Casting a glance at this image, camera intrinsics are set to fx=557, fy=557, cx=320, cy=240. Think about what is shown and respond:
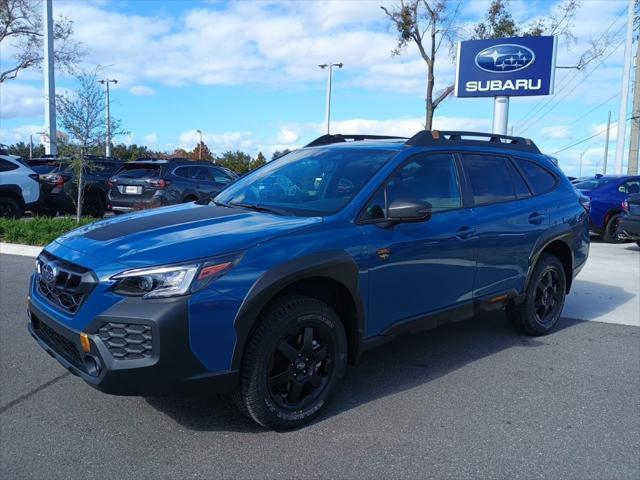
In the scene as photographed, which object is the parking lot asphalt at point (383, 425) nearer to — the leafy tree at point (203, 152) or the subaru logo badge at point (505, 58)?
the subaru logo badge at point (505, 58)

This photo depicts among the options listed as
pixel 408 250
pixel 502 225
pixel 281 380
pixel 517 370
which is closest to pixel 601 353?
pixel 517 370

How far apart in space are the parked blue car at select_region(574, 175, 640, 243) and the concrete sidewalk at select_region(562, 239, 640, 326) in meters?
1.89

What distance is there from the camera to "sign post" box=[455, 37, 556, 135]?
1471 cm

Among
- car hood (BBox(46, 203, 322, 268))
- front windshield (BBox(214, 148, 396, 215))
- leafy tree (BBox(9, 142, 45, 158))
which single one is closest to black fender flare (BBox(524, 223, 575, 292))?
front windshield (BBox(214, 148, 396, 215))

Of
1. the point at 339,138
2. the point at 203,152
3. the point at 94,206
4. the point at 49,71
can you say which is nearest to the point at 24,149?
the point at 203,152

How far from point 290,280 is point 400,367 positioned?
1.75m

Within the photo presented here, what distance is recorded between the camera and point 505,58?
49.5ft

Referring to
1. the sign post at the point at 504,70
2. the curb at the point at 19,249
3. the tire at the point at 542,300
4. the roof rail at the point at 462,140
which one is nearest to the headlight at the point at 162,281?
the roof rail at the point at 462,140

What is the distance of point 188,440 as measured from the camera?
129 inches

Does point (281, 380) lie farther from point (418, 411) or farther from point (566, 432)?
point (566, 432)

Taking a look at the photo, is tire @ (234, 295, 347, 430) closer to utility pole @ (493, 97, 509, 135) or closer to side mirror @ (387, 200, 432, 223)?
side mirror @ (387, 200, 432, 223)

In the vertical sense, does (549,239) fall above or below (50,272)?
above

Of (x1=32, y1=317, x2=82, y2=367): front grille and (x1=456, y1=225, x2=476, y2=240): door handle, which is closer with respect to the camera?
(x1=32, y1=317, x2=82, y2=367): front grille

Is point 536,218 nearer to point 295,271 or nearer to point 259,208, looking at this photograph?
point 259,208
